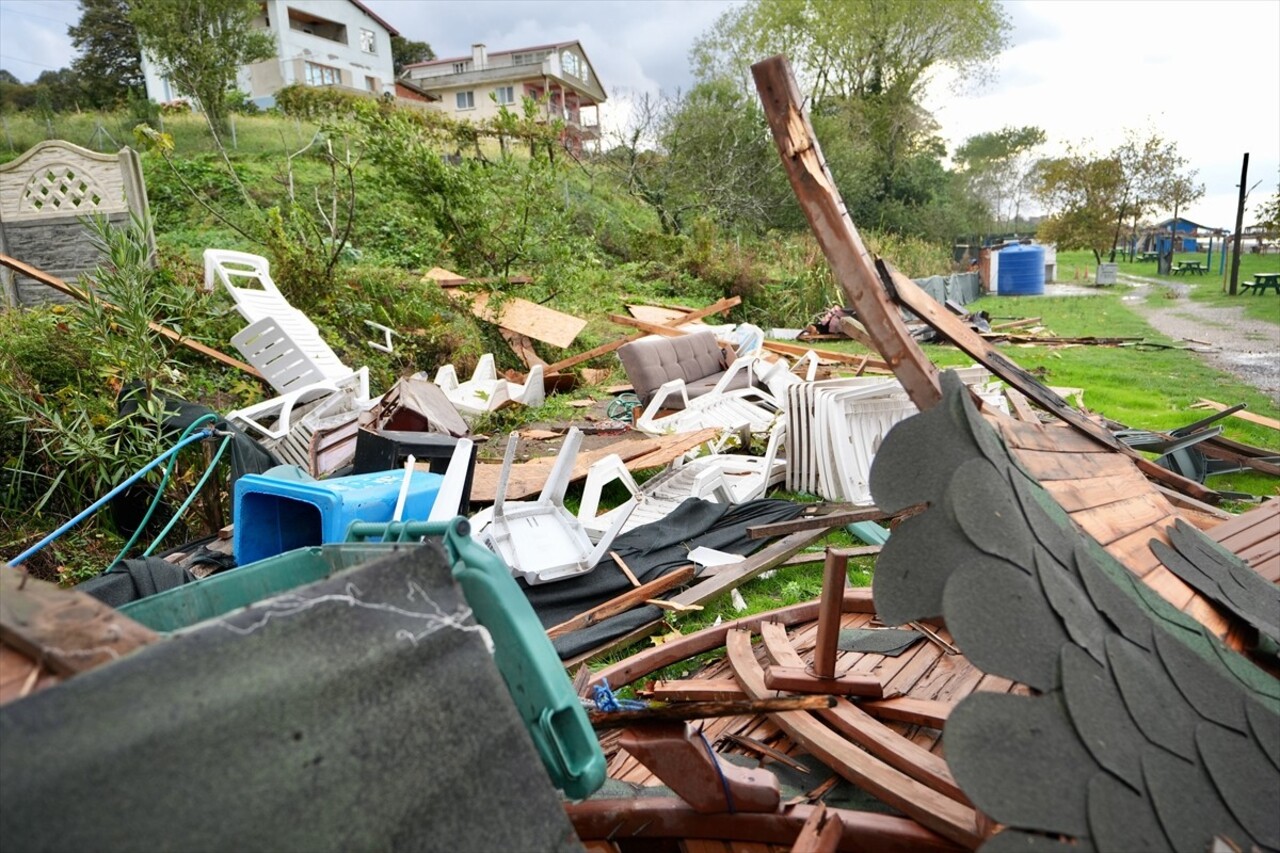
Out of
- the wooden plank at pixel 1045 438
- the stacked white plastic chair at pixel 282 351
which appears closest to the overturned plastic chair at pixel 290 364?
the stacked white plastic chair at pixel 282 351

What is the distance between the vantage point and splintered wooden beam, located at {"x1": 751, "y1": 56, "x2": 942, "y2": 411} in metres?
1.82

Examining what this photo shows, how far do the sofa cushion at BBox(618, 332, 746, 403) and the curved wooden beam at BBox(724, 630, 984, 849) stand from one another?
17.5ft

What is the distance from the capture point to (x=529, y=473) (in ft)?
17.9

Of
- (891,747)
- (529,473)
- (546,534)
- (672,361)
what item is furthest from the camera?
(672,361)

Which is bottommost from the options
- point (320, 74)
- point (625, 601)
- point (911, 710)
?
point (625, 601)

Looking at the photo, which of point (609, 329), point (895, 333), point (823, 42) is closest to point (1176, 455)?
point (895, 333)

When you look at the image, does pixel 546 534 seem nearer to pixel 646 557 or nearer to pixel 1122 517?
pixel 646 557

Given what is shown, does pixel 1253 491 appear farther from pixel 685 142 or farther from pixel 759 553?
pixel 685 142

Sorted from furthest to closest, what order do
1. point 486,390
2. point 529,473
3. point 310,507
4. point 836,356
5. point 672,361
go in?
point 836,356
point 672,361
point 486,390
point 529,473
point 310,507

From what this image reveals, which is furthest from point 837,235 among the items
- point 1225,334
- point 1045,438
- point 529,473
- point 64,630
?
point 1225,334

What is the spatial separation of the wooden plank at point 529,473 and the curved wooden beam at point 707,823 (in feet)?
10.2

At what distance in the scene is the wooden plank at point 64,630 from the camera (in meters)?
0.78

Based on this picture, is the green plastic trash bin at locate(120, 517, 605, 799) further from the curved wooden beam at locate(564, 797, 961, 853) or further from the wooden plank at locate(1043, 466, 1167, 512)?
the wooden plank at locate(1043, 466, 1167, 512)

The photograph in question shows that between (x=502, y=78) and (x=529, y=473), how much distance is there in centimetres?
3958
